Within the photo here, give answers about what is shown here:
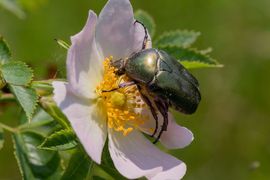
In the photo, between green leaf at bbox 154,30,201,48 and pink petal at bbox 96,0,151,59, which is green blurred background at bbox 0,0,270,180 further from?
pink petal at bbox 96,0,151,59

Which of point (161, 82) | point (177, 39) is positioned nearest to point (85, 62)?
point (161, 82)

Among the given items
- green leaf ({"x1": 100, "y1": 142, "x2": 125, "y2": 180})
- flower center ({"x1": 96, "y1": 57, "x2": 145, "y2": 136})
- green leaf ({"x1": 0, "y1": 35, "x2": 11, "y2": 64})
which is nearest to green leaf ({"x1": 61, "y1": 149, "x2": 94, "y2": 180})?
green leaf ({"x1": 100, "y1": 142, "x2": 125, "y2": 180})

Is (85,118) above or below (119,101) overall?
below

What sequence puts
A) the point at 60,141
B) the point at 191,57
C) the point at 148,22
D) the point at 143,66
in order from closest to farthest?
the point at 60,141, the point at 143,66, the point at 191,57, the point at 148,22

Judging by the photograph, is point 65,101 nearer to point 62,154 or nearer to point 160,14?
point 62,154

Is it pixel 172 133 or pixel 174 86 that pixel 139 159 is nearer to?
pixel 172 133

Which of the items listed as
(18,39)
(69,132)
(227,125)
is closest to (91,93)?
(69,132)

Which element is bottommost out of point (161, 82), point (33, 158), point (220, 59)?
point (33, 158)

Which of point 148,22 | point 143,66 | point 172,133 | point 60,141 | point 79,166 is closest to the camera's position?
point 60,141
